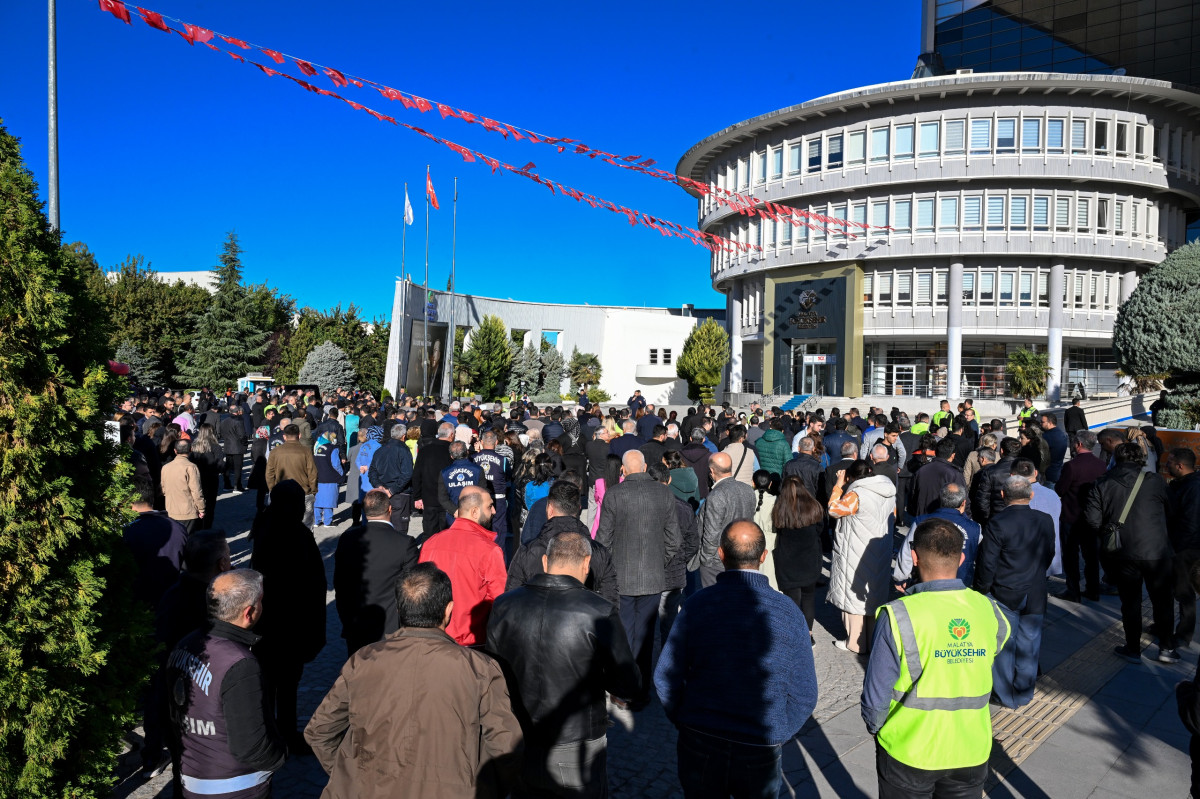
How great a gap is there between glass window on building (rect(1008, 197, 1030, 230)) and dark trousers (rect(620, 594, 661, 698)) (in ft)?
123

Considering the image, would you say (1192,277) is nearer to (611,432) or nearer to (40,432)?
(611,432)

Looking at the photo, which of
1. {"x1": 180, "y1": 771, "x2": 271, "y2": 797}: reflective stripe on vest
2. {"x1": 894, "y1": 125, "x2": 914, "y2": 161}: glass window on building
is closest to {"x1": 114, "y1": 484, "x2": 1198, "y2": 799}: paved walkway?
{"x1": 180, "y1": 771, "x2": 271, "y2": 797}: reflective stripe on vest

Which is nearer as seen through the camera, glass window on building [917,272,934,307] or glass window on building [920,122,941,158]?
glass window on building [920,122,941,158]

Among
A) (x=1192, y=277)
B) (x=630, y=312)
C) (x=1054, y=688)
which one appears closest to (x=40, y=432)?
(x=1054, y=688)

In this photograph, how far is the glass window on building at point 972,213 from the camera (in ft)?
121

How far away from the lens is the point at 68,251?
3.37 metres

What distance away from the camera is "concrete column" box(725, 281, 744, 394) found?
47.8 meters

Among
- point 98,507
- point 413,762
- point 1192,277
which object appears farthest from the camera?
point 1192,277

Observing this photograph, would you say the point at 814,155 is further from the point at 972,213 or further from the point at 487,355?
the point at 487,355

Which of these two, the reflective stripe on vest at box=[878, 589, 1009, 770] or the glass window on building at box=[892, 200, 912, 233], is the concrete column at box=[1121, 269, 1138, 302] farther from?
the reflective stripe on vest at box=[878, 589, 1009, 770]

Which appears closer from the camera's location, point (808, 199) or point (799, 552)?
point (799, 552)

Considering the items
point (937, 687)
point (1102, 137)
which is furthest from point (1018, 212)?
point (937, 687)

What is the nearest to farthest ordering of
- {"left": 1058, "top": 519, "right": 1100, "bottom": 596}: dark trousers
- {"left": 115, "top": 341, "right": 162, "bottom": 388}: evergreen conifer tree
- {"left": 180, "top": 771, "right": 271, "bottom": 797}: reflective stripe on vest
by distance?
{"left": 180, "top": 771, "right": 271, "bottom": 797}: reflective stripe on vest, {"left": 1058, "top": 519, "right": 1100, "bottom": 596}: dark trousers, {"left": 115, "top": 341, "right": 162, "bottom": 388}: evergreen conifer tree

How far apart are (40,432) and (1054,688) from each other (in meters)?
7.48
